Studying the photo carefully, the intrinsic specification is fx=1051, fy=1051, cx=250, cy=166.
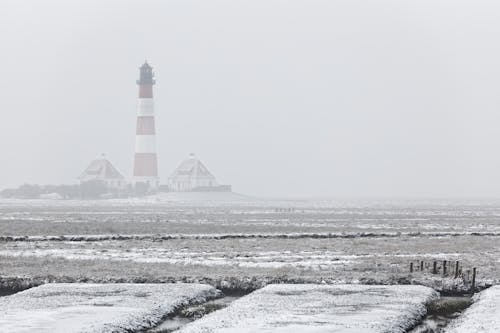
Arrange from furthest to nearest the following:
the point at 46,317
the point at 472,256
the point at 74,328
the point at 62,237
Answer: the point at 62,237 < the point at 472,256 < the point at 46,317 < the point at 74,328

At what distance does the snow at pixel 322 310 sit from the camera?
17.0 meters

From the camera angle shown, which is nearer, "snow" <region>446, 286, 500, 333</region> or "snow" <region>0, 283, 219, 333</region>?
"snow" <region>446, 286, 500, 333</region>

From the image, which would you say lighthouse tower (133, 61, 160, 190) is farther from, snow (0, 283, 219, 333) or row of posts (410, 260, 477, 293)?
snow (0, 283, 219, 333)

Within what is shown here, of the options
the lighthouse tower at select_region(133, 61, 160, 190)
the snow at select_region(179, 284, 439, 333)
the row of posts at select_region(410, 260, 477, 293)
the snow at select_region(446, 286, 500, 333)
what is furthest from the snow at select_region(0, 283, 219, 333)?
the lighthouse tower at select_region(133, 61, 160, 190)

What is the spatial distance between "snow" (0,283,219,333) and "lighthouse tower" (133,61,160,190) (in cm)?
13129

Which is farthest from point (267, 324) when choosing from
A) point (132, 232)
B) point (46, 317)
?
point (132, 232)

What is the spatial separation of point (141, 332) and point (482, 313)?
20.1 feet

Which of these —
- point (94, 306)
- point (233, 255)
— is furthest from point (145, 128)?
point (94, 306)

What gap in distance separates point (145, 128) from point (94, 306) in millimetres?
135194

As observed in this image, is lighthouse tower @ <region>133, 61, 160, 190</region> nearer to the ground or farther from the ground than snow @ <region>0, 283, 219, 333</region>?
farther from the ground

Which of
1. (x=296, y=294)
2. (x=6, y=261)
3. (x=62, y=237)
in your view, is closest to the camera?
(x=296, y=294)

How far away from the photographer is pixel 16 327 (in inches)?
663

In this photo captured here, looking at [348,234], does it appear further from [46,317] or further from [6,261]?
[46,317]

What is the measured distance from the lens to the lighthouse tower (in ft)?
506
